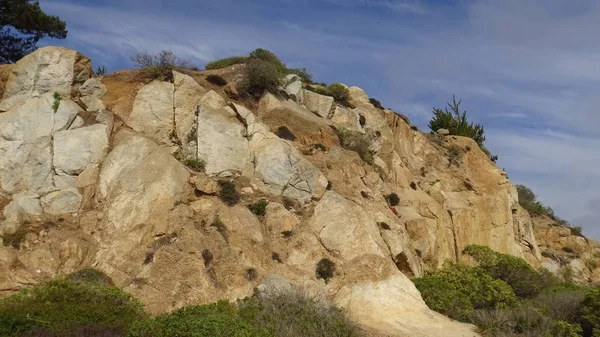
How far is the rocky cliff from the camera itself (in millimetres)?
19188

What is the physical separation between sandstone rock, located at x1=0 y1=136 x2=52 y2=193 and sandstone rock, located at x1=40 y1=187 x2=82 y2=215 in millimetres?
866

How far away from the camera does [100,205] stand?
2080cm

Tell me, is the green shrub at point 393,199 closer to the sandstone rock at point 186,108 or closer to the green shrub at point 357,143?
the green shrub at point 357,143

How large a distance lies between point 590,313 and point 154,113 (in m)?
18.5

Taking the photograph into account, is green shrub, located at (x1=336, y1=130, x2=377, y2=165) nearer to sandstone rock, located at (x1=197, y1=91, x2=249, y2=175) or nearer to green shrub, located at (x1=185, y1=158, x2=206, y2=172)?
sandstone rock, located at (x1=197, y1=91, x2=249, y2=175)

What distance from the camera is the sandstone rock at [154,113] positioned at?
24859 millimetres

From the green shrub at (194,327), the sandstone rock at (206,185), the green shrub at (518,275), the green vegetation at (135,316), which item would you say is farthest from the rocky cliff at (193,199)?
the green shrub at (194,327)

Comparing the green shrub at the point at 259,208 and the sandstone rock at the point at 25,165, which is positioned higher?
the green shrub at the point at 259,208

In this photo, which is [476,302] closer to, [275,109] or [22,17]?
[275,109]

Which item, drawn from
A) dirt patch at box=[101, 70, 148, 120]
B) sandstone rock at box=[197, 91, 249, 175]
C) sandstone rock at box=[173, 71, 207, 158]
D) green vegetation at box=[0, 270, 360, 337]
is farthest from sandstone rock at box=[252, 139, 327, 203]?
green vegetation at box=[0, 270, 360, 337]

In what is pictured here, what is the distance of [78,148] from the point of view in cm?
2244

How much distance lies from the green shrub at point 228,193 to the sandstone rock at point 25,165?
20.8ft

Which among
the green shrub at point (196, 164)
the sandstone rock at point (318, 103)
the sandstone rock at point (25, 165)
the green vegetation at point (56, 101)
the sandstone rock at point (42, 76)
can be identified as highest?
the sandstone rock at point (318, 103)

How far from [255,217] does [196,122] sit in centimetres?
548
